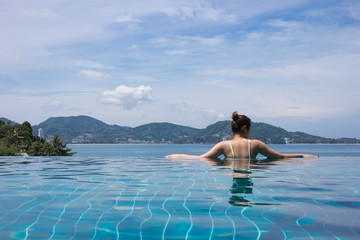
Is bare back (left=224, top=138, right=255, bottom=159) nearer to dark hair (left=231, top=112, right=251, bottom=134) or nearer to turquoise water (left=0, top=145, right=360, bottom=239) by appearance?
dark hair (left=231, top=112, right=251, bottom=134)

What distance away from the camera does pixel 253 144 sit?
350 inches

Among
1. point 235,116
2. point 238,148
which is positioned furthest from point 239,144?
point 235,116

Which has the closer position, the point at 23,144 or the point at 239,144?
the point at 239,144

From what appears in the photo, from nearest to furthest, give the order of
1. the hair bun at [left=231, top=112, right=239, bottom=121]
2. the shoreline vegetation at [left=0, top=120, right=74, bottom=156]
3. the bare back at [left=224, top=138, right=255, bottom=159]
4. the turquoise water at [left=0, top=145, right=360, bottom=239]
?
1. the turquoise water at [left=0, top=145, right=360, bottom=239]
2. the hair bun at [left=231, top=112, right=239, bottom=121]
3. the bare back at [left=224, top=138, right=255, bottom=159]
4. the shoreline vegetation at [left=0, top=120, right=74, bottom=156]

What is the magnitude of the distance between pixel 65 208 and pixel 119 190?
128 centimetres

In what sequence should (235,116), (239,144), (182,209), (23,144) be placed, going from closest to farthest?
(182,209), (235,116), (239,144), (23,144)

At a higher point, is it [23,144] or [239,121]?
[239,121]

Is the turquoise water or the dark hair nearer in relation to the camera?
the turquoise water

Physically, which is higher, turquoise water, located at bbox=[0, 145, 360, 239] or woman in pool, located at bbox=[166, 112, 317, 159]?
woman in pool, located at bbox=[166, 112, 317, 159]

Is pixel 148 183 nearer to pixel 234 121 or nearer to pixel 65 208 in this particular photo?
pixel 65 208

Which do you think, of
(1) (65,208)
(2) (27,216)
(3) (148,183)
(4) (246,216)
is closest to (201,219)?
(4) (246,216)

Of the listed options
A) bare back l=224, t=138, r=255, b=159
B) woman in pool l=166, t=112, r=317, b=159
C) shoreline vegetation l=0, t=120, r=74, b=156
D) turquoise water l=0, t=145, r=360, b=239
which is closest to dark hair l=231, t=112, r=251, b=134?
woman in pool l=166, t=112, r=317, b=159

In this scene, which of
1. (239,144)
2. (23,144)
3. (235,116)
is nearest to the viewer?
(235,116)

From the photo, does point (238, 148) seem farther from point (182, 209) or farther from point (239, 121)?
point (182, 209)
